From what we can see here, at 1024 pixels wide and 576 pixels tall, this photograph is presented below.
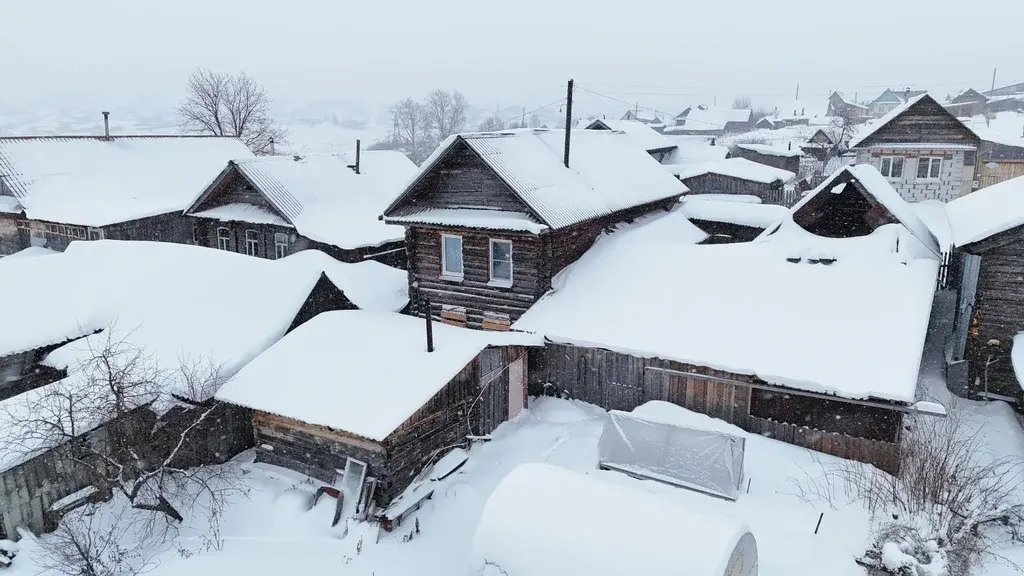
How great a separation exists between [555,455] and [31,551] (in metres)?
9.83

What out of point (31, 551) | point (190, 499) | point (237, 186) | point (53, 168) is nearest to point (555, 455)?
point (190, 499)

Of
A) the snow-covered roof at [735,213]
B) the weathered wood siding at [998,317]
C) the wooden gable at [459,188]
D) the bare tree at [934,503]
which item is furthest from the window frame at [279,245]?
the weathered wood siding at [998,317]

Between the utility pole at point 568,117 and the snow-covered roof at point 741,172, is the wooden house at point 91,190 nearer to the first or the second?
the utility pole at point 568,117

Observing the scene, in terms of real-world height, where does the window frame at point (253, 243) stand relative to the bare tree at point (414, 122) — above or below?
below

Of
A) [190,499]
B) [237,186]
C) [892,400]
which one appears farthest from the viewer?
[237,186]

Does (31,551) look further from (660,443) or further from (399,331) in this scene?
(660,443)

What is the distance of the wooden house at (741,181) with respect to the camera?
40719 mm

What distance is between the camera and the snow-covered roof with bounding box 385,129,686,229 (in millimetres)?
17719

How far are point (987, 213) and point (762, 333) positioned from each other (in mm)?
7872

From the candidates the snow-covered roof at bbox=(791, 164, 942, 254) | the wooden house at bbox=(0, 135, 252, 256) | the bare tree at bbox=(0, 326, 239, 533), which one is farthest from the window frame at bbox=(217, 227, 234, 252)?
the snow-covered roof at bbox=(791, 164, 942, 254)

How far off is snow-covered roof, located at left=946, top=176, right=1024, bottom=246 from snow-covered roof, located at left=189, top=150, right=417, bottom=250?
18518mm

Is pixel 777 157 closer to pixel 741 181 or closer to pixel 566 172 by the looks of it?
pixel 741 181

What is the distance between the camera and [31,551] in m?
Answer: 11.6

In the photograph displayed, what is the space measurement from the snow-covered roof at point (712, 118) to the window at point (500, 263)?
84246mm
